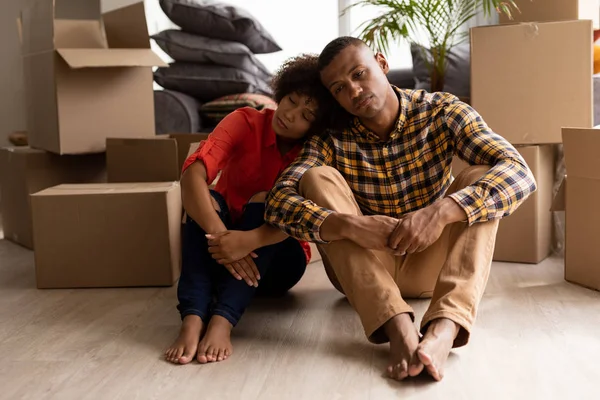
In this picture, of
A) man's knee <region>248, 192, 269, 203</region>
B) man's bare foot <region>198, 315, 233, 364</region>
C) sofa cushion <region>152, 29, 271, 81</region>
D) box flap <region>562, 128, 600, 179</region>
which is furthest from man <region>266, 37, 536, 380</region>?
sofa cushion <region>152, 29, 271, 81</region>

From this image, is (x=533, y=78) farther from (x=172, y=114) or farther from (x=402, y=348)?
(x=172, y=114)

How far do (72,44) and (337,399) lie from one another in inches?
77.8

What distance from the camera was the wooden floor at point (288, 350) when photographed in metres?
1.49

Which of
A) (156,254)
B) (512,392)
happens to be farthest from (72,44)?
(512,392)

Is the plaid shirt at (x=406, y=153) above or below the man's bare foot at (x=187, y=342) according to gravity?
above

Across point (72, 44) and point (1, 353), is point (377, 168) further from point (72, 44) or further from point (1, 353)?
point (72, 44)

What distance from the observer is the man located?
1.60 meters

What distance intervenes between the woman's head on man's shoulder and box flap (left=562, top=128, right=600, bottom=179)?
A: 0.74 metres

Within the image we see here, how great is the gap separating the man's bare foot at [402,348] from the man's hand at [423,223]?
154 mm

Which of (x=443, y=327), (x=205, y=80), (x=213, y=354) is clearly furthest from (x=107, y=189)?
(x=443, y=327)

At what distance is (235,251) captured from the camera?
179 centimetres

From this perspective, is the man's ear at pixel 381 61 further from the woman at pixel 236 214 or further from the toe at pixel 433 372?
Result: the toe at pixel 433 372

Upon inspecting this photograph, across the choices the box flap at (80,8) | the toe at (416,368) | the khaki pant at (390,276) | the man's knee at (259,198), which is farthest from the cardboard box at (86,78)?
the toe at (416,368)

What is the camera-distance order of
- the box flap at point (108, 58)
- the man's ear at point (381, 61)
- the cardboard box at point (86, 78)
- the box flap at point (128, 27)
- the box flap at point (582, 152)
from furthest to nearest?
the box flap at point (128, 27)
the cardboard box at point (86, 78)
the box flap at point (108, 58)
the box flap at point (582, 152)
the man's ear at point (381, 61)
